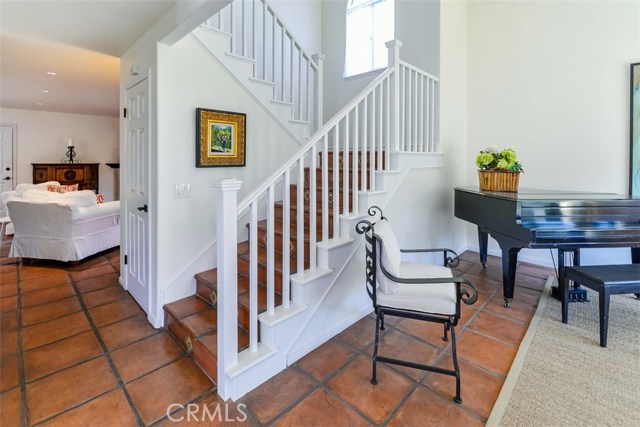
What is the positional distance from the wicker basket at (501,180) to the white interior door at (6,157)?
9.24m

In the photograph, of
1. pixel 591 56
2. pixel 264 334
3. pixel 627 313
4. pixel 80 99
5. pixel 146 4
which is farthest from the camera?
pixel 80 99

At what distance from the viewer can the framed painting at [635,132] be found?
3.12 metres

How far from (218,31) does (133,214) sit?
1.80 metres

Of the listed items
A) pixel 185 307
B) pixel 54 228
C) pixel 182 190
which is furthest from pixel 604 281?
pixel 54 228

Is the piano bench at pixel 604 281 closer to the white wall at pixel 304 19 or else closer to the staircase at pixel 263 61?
the staircase at pixel 263 61

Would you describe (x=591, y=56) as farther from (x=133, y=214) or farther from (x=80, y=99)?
(x=80, y=99)

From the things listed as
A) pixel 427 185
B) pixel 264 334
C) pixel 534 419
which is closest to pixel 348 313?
pixel 264 334

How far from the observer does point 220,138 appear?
274 centimetres

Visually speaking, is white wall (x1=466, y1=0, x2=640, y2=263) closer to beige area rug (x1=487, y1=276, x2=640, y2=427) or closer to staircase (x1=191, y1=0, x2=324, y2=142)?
beige area rug (x1=487, y1=276, x2=640, y2=427)

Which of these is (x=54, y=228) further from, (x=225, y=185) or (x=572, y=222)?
(x=572, y=222)

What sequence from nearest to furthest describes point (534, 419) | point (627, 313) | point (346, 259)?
point (534, 419), point (346, 259), point (627, 313)

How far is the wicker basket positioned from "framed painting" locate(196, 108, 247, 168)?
7.56 feet

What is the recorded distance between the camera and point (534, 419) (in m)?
1.56

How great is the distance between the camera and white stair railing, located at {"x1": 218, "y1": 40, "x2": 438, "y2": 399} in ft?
6.07
